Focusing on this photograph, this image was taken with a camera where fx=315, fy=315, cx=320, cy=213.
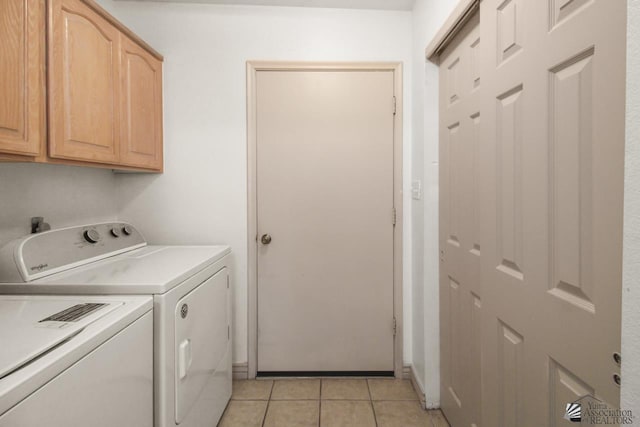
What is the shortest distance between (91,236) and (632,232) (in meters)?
1.97

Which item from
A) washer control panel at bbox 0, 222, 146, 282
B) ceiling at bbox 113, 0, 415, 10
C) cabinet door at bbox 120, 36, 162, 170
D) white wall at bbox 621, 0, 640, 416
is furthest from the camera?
ceiling at bbox 113, 0, 415, 10

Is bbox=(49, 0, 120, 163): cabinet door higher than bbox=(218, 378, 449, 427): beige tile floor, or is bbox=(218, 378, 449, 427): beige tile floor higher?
bbox=(49, 0, 120, 163): cabinet door

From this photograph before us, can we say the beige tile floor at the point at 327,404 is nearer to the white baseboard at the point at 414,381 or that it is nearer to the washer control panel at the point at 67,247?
the white baseboard at the point at 414,381

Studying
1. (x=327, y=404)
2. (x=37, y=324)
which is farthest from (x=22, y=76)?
(x=327, y=404)

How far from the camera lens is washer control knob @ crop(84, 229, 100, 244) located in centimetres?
153

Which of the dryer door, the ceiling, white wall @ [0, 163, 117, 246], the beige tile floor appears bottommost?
the beige tile floor

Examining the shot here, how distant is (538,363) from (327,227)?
1.37 m

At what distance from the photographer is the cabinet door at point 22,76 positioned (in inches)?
41.1

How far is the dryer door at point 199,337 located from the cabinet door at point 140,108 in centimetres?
84

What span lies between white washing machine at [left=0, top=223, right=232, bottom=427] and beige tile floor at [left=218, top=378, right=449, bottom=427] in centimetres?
Result: 16

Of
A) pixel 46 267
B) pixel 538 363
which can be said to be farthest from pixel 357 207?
pixel 46 267

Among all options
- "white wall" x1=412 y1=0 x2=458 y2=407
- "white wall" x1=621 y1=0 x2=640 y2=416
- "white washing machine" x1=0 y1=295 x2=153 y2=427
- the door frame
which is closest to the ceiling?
"white wall" x1=412 y1=0 x2=458 y2=407

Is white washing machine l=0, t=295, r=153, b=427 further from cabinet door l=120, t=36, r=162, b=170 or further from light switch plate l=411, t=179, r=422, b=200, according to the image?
light switch plate l=411, t=179, r=422, b=200

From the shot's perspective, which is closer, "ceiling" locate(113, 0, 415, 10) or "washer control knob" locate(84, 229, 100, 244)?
"washer control knob" locate(84, 229, 100, 244)
